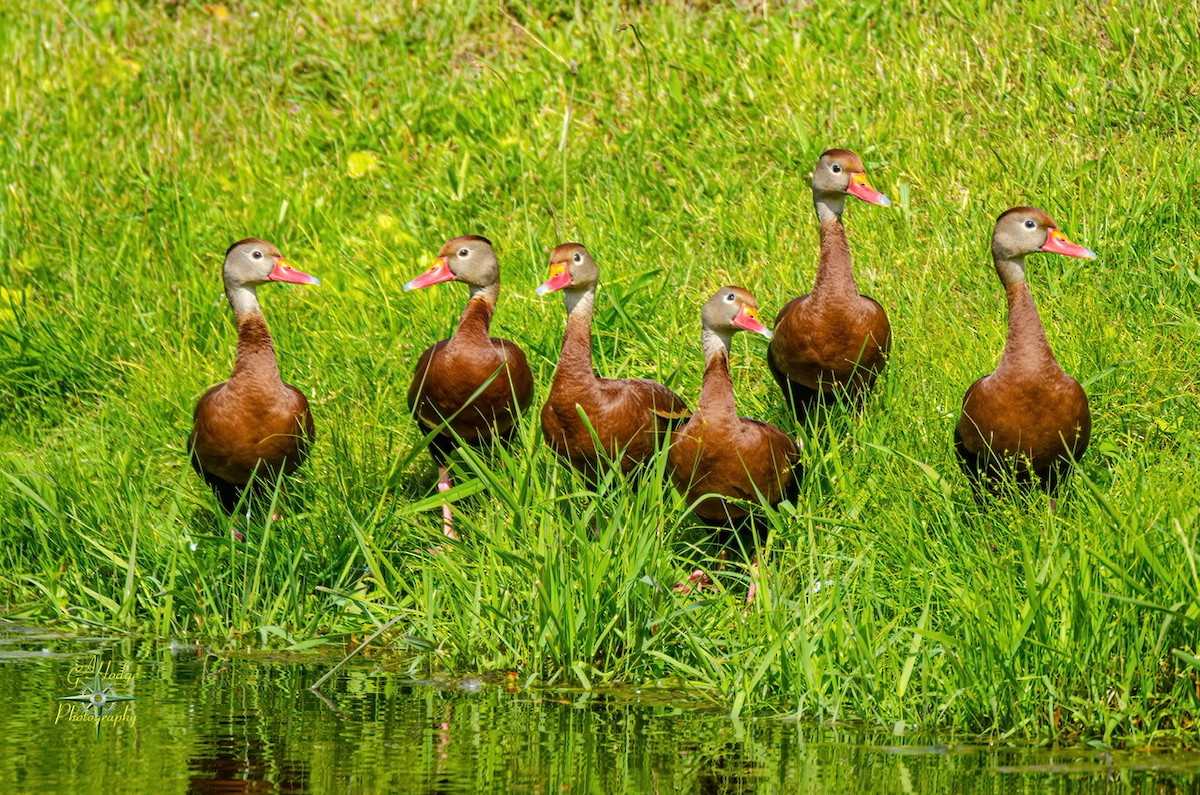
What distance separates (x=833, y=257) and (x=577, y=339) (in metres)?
1.14

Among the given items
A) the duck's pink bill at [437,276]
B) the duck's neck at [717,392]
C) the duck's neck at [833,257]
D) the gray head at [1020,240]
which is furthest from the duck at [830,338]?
the duck's pink bill at [437,276]

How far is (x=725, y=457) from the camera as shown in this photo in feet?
19.1

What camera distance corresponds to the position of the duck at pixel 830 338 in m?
6.45

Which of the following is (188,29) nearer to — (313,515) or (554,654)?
(313,515)

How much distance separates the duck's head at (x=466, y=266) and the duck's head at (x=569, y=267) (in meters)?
0.54

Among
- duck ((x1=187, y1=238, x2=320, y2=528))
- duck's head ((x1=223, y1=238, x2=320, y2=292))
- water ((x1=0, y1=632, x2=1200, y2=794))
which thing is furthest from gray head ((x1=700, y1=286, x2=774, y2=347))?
duck's head ((x1=223, y1=238, x2=320, y2=292))

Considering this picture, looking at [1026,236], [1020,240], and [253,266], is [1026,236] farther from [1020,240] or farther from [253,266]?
[253,266]

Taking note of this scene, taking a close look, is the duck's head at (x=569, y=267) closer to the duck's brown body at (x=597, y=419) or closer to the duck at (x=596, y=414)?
the duck at (x=596, y=414)

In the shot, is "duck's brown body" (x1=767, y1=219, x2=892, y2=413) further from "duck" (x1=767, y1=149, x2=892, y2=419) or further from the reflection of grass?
the reflection of grass

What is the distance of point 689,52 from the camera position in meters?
9.69

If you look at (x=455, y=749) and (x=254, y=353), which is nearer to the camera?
(x=455, y=749)

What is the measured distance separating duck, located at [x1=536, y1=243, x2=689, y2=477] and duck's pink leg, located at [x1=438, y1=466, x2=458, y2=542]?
1.65 feet

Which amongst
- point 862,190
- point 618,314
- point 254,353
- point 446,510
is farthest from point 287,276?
point 862,190

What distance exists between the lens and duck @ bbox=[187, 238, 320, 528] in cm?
641
